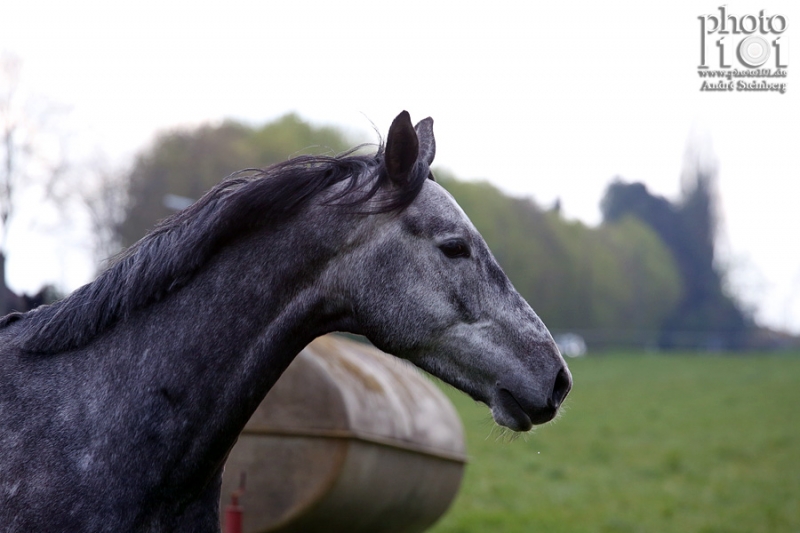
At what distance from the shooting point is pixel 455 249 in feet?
9.42

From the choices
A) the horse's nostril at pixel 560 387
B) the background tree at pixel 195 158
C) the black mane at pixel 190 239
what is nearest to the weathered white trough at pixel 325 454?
the black mane at pixel 190 239

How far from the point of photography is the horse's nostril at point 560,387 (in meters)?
2.78

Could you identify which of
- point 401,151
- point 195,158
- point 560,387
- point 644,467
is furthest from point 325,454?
point 195,158

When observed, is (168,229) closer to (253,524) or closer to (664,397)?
(253,524)

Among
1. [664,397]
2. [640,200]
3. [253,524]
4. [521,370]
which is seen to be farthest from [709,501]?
[640,200]

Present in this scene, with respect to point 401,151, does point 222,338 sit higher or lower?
lower

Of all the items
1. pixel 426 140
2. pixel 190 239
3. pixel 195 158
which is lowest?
pixel 195 158

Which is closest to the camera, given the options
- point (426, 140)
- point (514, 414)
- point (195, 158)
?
point (514, 414)

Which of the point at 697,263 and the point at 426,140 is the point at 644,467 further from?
the point at 697,263

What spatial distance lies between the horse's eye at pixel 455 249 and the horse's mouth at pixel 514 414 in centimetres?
49

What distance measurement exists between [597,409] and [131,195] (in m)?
14.4

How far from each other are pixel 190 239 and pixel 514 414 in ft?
4.22

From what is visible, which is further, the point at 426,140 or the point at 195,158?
the point at 195,158

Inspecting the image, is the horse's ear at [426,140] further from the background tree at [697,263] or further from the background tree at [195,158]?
the background tree at [697,263]
